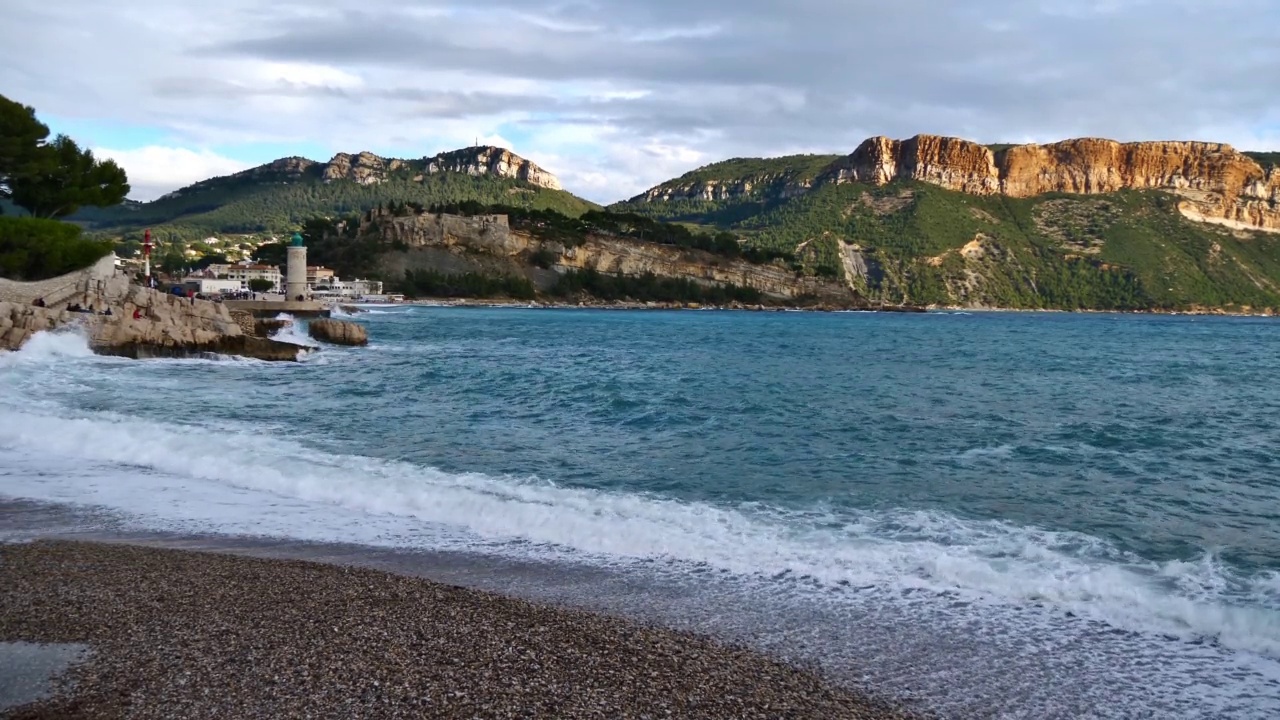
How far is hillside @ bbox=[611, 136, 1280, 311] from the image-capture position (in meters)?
161

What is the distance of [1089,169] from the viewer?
7451 inches

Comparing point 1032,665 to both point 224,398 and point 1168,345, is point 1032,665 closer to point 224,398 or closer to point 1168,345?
point 224,398

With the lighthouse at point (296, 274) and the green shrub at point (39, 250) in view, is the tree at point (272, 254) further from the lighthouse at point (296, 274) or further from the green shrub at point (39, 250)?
the green shrub at point (39, 250)

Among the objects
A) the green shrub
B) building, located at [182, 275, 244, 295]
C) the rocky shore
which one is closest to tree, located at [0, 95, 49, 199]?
the green shrub

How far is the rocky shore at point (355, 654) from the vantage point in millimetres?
5434

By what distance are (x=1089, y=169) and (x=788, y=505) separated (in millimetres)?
204308

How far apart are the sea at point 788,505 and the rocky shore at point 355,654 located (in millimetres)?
638

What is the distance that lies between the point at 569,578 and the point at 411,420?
40.0 ft

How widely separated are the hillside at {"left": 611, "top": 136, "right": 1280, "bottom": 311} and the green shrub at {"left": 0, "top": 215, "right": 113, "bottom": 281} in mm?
127243

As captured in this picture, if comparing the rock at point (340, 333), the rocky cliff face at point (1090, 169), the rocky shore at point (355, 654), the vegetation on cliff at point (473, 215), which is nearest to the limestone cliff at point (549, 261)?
the vegetation on cliff at point (473, 215)

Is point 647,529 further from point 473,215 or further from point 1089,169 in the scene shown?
point 1089,169

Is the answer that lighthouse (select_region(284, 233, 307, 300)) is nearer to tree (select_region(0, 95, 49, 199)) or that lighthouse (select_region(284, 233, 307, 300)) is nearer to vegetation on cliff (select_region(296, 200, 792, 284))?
tree (select_region(0, 95, 49, 199))

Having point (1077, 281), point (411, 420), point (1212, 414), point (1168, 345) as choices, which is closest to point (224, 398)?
point (411, 420)

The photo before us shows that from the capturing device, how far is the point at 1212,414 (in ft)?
76.2
